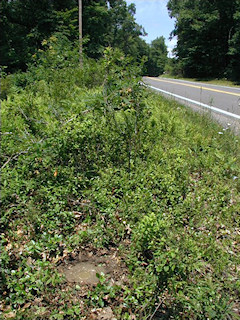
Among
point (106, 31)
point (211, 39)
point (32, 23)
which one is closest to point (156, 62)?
point (211, 39)

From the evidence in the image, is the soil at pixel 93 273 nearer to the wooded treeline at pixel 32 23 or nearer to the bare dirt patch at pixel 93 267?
the bare dirt patch at pixel 93 267

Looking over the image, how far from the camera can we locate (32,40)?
18.3 m

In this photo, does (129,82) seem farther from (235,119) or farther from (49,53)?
(49,53)

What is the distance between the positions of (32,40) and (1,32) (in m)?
2.22

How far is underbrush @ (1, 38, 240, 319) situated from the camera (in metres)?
1.99

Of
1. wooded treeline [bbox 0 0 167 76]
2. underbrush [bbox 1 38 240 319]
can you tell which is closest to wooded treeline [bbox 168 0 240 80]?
wooded treeline [bbox 0 0 167 76]

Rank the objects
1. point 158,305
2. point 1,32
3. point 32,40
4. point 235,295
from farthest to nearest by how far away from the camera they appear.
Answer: point 32,40
point 1,32
point 235,295
point 158,305

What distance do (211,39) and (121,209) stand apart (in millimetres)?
33278

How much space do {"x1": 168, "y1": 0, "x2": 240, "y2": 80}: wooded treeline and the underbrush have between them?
24819mm

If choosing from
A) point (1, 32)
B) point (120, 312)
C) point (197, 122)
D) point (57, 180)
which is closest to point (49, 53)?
point (197, 122)

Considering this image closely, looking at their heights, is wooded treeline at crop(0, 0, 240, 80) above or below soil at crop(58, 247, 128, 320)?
above

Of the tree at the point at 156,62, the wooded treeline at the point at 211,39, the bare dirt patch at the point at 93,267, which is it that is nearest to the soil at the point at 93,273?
the bare dirt patch at the point at 93,267

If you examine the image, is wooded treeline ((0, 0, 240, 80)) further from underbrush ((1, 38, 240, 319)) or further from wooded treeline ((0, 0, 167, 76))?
underbrush ((1, 38, 240, 319))

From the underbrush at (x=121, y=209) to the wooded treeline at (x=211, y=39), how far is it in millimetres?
24819
